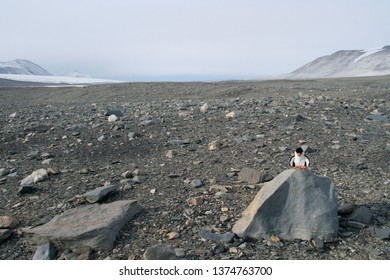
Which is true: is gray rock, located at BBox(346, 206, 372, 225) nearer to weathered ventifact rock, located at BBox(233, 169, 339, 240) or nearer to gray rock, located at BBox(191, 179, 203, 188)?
weathered ventifact rock, located at BBox(233, 169, 339, 240)

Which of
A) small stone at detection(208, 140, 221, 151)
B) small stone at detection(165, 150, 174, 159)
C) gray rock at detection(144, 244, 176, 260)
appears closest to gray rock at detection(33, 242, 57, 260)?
gray rock at detection(144, 244, 176, 260)

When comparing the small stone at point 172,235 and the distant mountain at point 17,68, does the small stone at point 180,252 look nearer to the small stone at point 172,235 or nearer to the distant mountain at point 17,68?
the small stone at point 172,235

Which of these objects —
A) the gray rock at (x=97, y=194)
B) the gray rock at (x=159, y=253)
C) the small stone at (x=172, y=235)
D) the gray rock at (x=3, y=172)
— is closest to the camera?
the gray rock at (x=159, y=253)

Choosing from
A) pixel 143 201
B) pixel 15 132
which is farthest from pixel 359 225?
pixel 15 132

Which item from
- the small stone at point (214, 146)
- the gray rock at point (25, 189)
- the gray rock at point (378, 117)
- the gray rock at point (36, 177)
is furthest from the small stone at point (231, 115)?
the gray rock at point (25, 189)

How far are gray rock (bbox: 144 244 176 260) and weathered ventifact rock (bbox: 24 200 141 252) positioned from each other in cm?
37

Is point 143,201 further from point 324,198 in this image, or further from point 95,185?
point 324,198

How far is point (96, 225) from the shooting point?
9.48 feet

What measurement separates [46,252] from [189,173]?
6.43 feet

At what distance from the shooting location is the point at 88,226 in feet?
9.57

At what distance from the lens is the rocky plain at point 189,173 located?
9.07ft

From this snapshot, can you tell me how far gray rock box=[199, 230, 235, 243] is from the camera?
2.78m

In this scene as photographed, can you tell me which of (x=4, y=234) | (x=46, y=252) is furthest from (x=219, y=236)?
(x=4, y=234)

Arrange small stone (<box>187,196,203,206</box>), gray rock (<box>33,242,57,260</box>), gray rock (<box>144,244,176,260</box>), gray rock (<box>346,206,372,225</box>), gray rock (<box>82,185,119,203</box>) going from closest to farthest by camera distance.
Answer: gray rock (<box>144,244,176,260</box>), gray rock (<box>33,242,57,260</box>), gray rock (<box>346,206,372,225</box>), small stone (<box>187,196,203,206</box>), gray rock (<box>82,185,119,203</box>)
